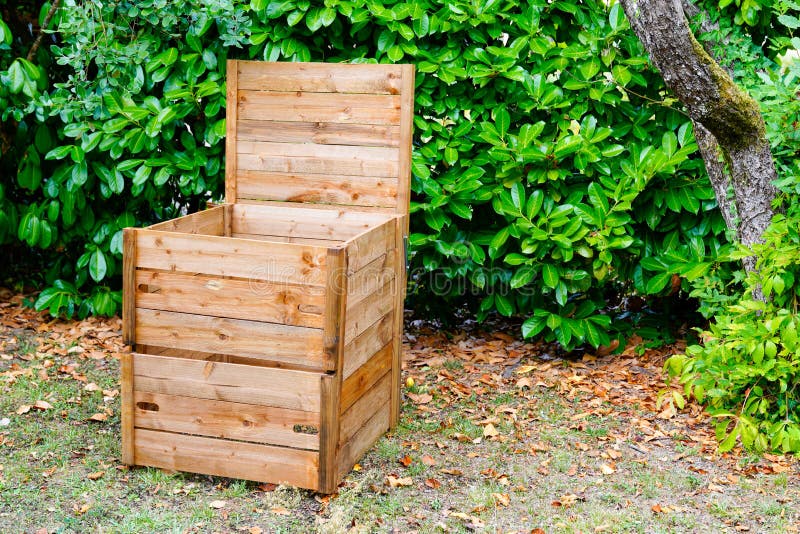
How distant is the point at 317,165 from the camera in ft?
12.6

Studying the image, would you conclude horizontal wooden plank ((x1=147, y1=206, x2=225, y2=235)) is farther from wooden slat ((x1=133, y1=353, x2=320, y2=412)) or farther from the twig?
the twig

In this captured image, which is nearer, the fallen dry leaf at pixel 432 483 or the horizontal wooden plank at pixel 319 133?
the fallen dry leaf at pixel 432 483

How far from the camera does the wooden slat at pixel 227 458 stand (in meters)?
3.20

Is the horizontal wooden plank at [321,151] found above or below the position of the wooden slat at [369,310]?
above

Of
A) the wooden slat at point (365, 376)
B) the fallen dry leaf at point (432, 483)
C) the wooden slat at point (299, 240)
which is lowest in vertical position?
the fallen dry leaf at point (432, 483)

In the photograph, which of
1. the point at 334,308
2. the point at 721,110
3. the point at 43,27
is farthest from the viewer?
the point at 43,27

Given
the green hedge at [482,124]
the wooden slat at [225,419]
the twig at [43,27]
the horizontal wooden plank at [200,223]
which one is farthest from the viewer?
the twig at [43,27]

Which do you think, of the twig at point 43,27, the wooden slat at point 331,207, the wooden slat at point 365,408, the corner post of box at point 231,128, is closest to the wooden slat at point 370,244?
the wooden slat at point 331,207

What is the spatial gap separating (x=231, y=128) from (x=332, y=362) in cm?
133

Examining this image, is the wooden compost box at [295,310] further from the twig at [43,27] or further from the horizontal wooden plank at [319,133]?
the twig at [43,27]

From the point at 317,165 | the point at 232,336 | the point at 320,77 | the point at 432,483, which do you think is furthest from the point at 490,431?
the point at 320,77

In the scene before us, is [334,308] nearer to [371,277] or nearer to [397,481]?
[371,277]

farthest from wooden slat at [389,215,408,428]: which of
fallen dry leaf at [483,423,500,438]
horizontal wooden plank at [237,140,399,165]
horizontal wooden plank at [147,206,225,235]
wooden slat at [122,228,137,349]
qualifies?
wooden slat at [122,228,137,349]

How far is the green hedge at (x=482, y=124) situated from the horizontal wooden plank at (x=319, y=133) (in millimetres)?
556
